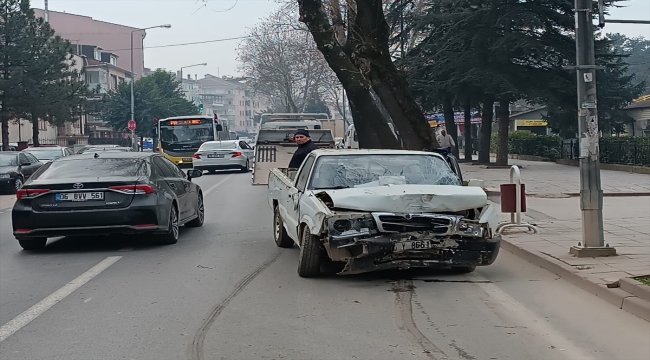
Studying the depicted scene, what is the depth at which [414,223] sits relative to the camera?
27.2 feet

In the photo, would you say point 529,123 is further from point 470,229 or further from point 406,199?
point 406,199

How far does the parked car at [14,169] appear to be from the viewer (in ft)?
86.1

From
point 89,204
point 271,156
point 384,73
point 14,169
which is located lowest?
point 89,204

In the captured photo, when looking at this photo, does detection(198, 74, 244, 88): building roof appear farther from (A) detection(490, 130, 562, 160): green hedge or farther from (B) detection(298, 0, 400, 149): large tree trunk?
(B) detection(298, 0, 400, 149): large tree trunk

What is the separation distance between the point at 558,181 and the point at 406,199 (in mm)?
17402

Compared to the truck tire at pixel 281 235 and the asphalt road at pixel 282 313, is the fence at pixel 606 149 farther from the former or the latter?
the asphalt road at pixel 282 313

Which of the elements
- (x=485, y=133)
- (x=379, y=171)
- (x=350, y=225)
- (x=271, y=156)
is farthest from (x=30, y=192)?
(x=485, y=133)

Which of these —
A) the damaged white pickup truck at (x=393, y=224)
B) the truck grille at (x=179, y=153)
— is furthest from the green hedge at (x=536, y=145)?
the damaged white pickup truck at (x=393, y=224)

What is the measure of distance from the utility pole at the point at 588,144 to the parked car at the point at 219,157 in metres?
23.9

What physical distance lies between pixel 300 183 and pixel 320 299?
244cm

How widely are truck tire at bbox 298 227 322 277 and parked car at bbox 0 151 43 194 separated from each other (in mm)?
19860

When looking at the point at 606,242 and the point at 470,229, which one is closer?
the point at 470,229

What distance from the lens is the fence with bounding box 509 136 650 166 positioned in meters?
28.4

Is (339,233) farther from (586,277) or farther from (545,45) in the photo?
(545,45)
